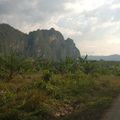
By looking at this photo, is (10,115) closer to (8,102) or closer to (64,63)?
(8,102)

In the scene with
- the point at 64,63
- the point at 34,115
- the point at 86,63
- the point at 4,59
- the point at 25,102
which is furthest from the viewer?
the point at 86,63

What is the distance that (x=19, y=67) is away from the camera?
32.3 meters

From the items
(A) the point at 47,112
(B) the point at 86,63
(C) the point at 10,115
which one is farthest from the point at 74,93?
(B) the point at 86,63

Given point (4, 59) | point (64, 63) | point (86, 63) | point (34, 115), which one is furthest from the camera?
point (86, 63)

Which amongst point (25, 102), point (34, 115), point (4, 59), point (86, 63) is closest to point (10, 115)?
point (34, 115)

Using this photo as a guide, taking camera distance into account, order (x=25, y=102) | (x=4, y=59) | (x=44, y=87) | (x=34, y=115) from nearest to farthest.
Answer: (x=34, y=115), (x=25, y=102), (x=44, y=87), (x=4, y=59)

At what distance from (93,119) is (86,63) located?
42699mm

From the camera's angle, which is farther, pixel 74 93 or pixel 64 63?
pixel 64 63

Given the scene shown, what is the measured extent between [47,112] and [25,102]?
1821mm

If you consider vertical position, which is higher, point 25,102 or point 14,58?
point 14,58

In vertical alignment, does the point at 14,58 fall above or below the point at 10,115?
above

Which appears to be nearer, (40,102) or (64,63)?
(40,102)

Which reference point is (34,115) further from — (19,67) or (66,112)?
(19,67)

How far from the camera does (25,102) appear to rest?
1600 cm
